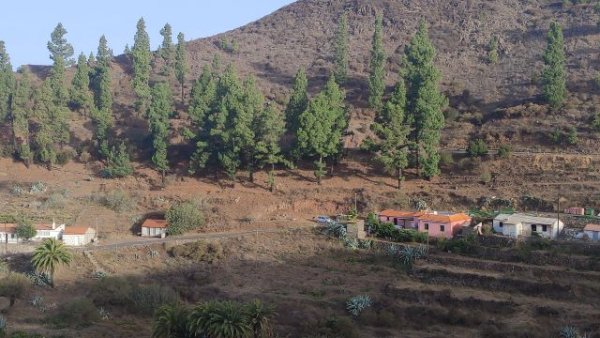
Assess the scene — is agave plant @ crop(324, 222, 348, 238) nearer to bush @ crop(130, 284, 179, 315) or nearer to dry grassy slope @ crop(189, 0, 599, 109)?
bush @ crop(130, 284, 179, 315)

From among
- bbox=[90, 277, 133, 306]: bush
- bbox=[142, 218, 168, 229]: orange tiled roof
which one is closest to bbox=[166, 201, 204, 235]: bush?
bbox=[142, 218, 168, 229]: orange tiled roof

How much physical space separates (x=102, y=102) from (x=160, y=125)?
13546 millimetres

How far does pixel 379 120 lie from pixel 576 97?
70.4ft

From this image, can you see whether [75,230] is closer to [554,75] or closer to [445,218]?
[445,218]

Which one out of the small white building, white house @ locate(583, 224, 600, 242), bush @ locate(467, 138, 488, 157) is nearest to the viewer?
white house @ locate(583, 224, 600, 242)

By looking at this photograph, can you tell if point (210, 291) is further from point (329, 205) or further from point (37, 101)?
point (37, 101)

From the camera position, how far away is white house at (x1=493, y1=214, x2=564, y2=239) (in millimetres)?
50562

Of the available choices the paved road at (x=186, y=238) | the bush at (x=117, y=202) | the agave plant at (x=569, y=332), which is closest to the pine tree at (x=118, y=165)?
the bush at (x=117, y=202)

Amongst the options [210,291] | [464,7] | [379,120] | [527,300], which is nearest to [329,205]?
[379,120]

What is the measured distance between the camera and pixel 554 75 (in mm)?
70625

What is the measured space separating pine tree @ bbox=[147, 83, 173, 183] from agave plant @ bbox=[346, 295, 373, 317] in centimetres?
2937

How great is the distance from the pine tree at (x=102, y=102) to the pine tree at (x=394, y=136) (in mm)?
26934

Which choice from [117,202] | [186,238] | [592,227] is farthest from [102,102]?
[592,227]

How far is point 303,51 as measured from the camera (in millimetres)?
107000
